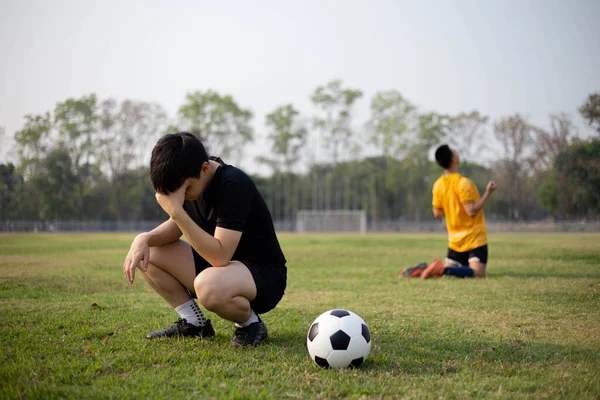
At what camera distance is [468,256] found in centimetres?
938

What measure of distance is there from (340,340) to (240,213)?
111 centimetres

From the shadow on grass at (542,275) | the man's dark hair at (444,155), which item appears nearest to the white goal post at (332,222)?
the shadow on grass at (542,275)

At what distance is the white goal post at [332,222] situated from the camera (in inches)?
2031

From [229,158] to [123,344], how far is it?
161 ft

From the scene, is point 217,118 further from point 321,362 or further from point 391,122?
point 321,362

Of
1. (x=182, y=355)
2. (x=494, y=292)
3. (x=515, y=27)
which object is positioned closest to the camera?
(x=182, y=355)

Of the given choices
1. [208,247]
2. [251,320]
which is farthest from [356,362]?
[208,247]

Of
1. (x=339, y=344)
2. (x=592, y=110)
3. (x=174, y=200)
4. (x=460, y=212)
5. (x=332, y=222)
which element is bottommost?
(x=332, y=222)

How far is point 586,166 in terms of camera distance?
21.9m

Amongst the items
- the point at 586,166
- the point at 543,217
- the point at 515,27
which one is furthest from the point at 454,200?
the point at 543,217

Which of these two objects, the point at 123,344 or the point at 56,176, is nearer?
the point at 123,344

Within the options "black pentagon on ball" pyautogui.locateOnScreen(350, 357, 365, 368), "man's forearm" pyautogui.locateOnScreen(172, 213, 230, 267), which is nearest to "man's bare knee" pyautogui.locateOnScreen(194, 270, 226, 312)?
"man's forearm" pyautogui.locateOnScreen(172, 213, 230, 267)

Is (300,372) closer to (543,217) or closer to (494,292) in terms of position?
(494,292)

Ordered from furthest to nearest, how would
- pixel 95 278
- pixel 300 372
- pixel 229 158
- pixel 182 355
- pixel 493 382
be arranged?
pixel 229 158 < pixel 95 278 < pixel 182 355 < pixel 300 372 < pixel 493 382
